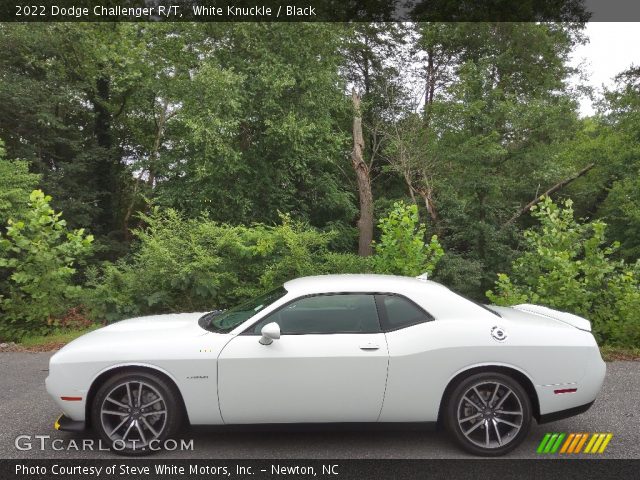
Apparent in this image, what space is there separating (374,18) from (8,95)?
53.4 feet

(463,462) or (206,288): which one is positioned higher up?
(206,288)

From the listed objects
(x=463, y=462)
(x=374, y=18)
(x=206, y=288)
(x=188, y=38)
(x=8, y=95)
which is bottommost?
(x=463, y=462)

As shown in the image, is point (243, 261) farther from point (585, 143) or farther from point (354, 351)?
point (585, 143)

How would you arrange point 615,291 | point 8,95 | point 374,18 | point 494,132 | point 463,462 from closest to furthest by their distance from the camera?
point 463,462 → point 615,291 → point 494,132 → point 8,95 → point 374,18

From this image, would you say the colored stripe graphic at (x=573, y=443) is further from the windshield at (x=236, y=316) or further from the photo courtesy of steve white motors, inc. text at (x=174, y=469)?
the windshield at (x=236, y=316)

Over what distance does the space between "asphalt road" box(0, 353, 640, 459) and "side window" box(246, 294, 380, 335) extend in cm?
80

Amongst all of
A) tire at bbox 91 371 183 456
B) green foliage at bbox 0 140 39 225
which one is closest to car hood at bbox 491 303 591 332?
tire at bbox 91 371 183 456

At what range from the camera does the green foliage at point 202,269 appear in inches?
336

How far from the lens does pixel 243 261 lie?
31.5ft

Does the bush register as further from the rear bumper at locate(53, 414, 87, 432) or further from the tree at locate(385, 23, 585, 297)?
the tree at locate(385, 23, 585, 297)

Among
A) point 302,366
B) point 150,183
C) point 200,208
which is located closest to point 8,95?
point 150,183

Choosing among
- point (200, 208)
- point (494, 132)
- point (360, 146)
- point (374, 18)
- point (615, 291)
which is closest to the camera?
point (615, 291)

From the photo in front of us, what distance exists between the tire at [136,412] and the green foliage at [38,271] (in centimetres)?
480

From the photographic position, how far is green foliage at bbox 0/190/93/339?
25.6ft
